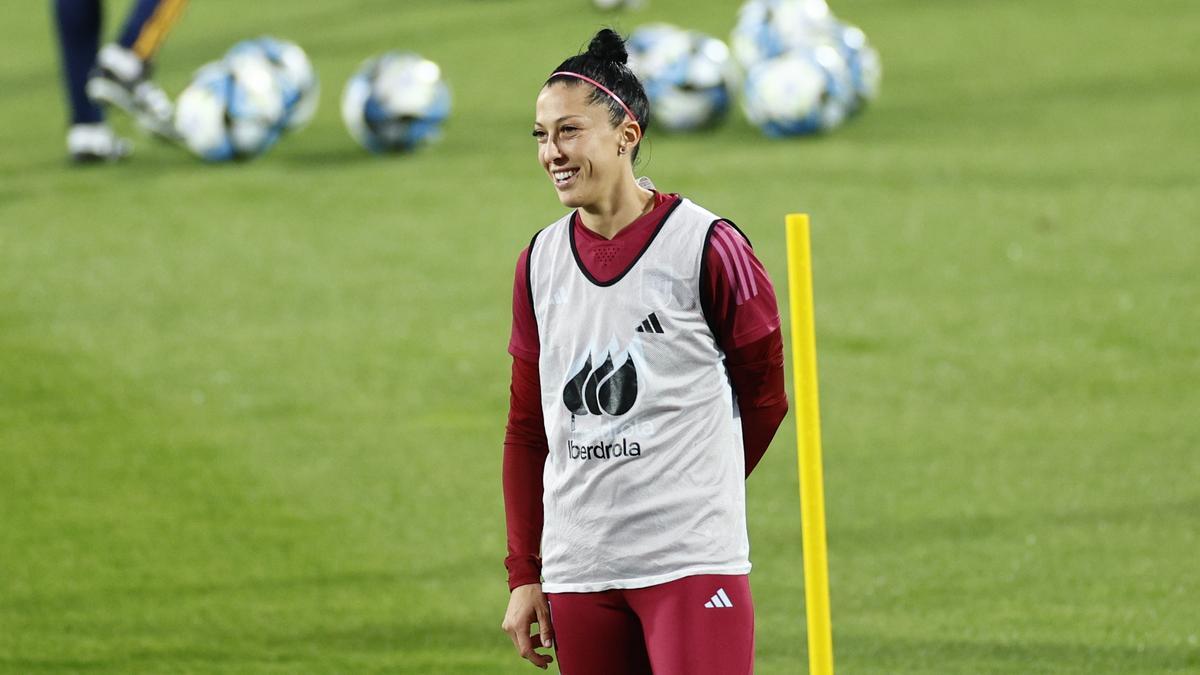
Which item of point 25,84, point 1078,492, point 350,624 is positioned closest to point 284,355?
point 350,624

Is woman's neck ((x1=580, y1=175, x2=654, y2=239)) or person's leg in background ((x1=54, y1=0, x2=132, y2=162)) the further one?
person's leg in background ((x1=54, y1=0, x2=132, y2=162))

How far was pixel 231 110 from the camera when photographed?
42.5 feet

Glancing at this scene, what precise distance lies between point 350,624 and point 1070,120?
9121 millimetres

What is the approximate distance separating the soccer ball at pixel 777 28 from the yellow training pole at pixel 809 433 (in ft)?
34.5

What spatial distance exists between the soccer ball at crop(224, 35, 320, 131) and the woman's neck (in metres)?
9.89

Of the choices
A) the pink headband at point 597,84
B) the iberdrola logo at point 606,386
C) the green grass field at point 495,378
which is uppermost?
the pink headband at point 597,84

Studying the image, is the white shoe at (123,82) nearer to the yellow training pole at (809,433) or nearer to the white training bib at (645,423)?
the white training bib at (645,423)

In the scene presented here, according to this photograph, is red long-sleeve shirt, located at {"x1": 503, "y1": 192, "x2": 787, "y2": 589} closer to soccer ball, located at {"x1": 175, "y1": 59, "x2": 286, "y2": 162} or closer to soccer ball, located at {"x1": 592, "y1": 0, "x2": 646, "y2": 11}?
soccer ball, located at {"x1": 175, "y1": 59, "x2": 286, "y2": 162}

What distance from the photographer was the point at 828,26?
14.0 m

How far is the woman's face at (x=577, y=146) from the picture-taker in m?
3.48

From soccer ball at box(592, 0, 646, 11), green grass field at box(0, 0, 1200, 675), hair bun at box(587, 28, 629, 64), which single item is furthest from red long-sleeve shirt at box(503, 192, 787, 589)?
soccer ball at box(592, 0, 646, 11)

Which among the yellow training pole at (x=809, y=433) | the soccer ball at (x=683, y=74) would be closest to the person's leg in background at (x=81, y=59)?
the soccer ball at (x=683, y=74)

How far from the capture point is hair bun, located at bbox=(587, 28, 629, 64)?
11.7 ft

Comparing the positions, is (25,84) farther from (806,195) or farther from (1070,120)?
(1070,120)
